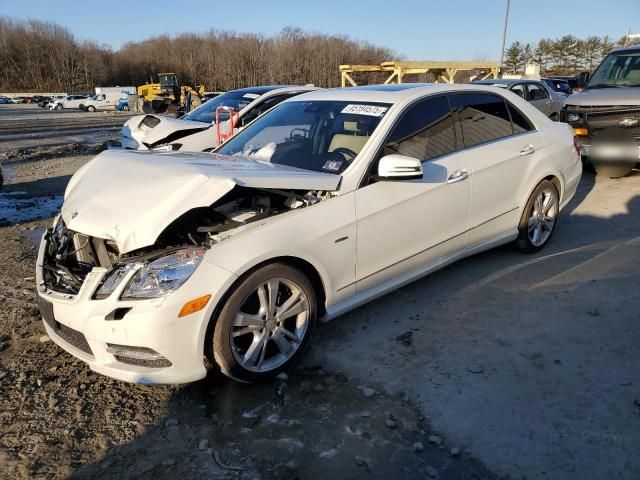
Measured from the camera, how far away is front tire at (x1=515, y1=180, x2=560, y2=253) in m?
4.89

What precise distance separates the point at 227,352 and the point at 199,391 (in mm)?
382

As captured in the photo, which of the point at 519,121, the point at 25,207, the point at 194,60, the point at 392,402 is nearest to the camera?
the point at 392,402

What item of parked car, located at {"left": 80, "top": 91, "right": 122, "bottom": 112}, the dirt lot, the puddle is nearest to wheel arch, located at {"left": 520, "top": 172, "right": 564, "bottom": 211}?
the dirt lot

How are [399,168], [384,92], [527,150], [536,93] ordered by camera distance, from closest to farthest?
[399,168] → [384,92] → [527,150] → [536,93]

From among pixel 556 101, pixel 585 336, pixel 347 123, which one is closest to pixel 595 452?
pixel 585 336

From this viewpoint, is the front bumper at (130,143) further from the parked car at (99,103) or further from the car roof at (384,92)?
the parked car at (99,103)

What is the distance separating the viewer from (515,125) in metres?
4.79

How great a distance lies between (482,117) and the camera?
14.7 ft

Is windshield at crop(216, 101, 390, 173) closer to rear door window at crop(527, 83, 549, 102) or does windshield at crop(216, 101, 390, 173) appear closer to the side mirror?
the side mirror

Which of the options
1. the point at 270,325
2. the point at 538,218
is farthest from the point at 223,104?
the point at 270,325

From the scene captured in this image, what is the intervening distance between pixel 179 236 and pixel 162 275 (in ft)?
1.36

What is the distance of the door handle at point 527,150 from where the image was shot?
4672 millimetres

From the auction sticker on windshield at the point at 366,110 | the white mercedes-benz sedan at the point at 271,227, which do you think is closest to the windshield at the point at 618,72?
the white mercedes-benz sedan at the point at 271,227

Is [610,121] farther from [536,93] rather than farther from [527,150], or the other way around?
[536,93]
